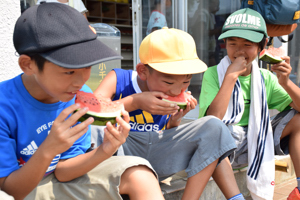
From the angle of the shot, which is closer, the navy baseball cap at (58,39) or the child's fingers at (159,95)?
the navy baseball cap at (58,39)

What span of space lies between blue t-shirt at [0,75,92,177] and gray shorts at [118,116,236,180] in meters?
0.73

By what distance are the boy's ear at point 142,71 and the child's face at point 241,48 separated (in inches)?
42.3

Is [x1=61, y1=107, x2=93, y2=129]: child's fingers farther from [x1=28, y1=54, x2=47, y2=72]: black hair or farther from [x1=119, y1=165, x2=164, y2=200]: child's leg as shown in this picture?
[x1=119, y1=165, x2=164, y2=200]: child's leg

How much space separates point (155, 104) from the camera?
206 cm

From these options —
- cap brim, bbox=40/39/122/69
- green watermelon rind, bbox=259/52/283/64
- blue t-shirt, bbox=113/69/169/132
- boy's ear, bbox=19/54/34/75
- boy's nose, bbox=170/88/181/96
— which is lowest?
blue t-shirt, bbox=113/69/169/132

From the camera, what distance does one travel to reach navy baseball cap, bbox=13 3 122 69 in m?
1.43

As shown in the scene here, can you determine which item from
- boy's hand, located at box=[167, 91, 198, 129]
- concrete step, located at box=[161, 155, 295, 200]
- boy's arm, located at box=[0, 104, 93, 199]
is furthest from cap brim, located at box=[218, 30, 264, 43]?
boy's arm, located at box=[0, 104, 93, 199]

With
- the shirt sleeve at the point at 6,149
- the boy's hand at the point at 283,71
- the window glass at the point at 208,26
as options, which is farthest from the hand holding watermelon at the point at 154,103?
the window glass at the point at 208,26

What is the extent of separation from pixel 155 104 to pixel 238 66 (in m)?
1.09

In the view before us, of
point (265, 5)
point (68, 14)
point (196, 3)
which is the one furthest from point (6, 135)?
point (196, 3)

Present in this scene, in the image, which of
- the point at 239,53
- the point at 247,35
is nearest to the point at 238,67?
the point at 239,53

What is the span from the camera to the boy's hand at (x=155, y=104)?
2.06 m

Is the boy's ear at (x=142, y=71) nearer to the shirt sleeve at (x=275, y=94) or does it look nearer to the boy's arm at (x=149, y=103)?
the boy's arm at (x=149, y=103)

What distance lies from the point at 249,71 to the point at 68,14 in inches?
85.4
